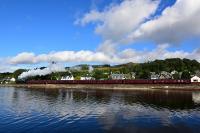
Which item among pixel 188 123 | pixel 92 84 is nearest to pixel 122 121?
pixel 188 123

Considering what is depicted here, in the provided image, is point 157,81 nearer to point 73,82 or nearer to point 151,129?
point 73,82

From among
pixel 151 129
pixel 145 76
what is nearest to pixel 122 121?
pixel 151 129

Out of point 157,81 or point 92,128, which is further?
point 157,81

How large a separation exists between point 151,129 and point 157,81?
96.9 meters

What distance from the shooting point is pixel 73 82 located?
16112 centimetres

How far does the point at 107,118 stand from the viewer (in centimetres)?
4653

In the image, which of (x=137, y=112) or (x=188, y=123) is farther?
(x=137, y=112)

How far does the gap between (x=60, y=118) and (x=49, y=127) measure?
6865 mm

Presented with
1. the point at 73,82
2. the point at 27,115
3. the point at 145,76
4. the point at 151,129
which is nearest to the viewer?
the point at 151,129

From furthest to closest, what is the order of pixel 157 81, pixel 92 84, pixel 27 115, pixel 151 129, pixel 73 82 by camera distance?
pixel 73 82
pixel 92 84
pixel 157 81
pixel 27 115
pixel 151 129

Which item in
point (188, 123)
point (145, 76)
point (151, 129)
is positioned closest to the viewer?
point (151, 129)

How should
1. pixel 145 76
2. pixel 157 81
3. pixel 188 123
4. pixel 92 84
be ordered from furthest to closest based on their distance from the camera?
pixel 145 76, pixel 92 84, pixel 157 81, pixel 188 123

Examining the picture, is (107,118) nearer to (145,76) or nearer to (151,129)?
(151,129)

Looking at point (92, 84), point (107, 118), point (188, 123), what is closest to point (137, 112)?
point (107, 118)
